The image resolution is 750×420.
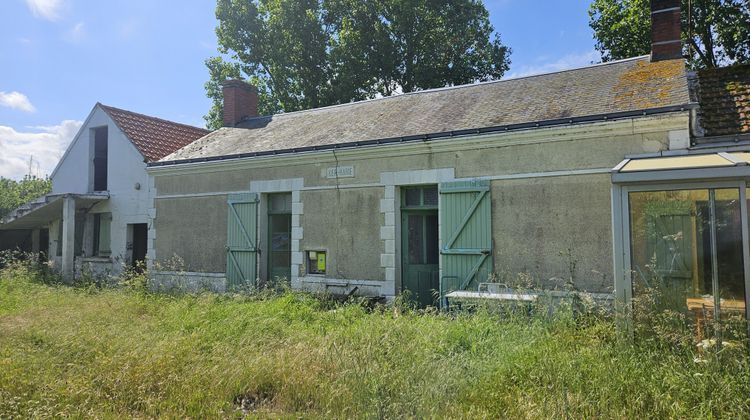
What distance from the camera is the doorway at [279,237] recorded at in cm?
1045

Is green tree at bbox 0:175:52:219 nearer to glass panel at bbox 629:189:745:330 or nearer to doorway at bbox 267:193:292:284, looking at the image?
doorway at bbox 267:193:292:284

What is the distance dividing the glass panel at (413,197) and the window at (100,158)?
9583mm

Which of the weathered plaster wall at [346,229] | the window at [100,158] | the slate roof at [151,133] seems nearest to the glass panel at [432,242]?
the weathered plaster wall at [346,229]

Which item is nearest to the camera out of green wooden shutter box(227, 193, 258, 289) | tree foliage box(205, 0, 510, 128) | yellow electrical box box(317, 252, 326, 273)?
yellow electrical box box(317, 252, 326, 273)

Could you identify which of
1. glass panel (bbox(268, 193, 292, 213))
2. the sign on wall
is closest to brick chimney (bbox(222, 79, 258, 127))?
glass panel (bbox(268, 193, 292, 213))

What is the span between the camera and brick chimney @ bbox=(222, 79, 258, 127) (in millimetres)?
14211

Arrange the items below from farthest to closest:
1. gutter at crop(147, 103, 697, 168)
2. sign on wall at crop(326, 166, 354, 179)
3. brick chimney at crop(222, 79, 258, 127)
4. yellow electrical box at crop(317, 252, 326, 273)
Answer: brick chimney at crop(222, 79, 258, 127) → yellow electrical box at crop(317, 252, 326, 273) → sign on wall at crop(326, 166, 354, 179) → gutter at crop(147, 103, 697, 168)

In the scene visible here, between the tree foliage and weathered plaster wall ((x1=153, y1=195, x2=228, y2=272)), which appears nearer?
weathered plaster wall ((x1=153, y1=195, x2=228, y2=272))

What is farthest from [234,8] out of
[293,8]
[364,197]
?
[364,197]

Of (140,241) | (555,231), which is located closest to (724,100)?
(555,231)

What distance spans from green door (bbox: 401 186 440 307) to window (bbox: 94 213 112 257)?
891cm

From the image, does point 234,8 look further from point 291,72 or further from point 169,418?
point 169,418

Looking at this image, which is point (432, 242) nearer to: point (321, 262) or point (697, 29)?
point (321, 262)

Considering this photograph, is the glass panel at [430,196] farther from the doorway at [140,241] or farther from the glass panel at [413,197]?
the doorway at [140,241]
